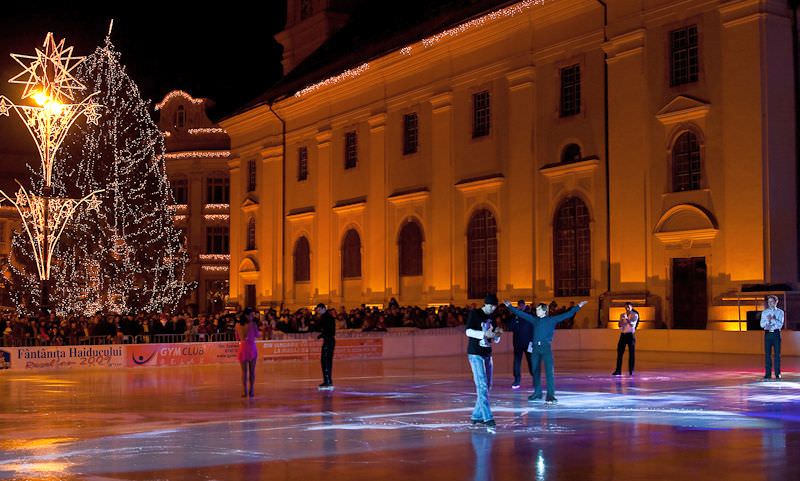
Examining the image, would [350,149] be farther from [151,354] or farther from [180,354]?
[151,354]

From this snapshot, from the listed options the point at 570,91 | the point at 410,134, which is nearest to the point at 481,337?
the point at 570,91

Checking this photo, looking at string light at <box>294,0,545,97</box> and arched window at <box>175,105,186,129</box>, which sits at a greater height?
arched window at <box>175,105,186,129</box>

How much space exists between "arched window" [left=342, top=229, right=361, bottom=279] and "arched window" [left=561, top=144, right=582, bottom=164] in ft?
47.9

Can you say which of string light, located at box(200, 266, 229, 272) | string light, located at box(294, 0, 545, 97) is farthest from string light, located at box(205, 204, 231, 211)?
string light, located at box(294, 0, 545, 97)

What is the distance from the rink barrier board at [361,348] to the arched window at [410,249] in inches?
453

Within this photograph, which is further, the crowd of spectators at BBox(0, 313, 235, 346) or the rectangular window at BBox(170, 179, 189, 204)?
the rectangular window at BBox(170, 179, 189, 204)

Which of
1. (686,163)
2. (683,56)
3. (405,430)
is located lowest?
(405,430)

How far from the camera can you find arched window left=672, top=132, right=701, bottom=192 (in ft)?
115

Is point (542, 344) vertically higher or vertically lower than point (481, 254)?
lower

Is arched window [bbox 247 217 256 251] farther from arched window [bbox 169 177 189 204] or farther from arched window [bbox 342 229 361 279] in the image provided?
arched window [bbox 169 177 189 204]

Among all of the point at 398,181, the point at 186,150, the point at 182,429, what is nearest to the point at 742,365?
the point at 182,429

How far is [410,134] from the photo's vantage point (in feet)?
161

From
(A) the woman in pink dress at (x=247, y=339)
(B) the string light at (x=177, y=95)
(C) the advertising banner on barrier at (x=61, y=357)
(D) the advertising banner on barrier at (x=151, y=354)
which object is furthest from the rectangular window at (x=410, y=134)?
(B) the string light at (x=177, y=95)

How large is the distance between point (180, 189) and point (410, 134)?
3143cm
